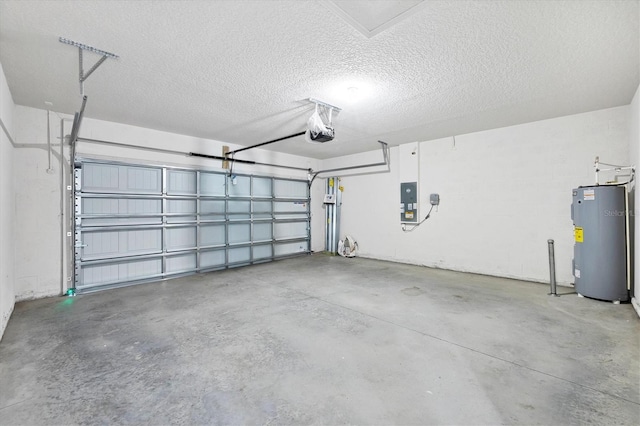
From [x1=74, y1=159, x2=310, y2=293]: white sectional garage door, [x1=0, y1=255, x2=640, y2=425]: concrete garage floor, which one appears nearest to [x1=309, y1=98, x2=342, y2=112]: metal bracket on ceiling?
[x1=0, y1=255, x2=640, y2=425]: concrete garage floor

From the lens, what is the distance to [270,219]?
650cm

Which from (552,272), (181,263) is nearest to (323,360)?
(552,272)

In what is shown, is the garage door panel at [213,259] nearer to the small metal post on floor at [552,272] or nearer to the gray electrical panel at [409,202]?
the gray electrical panel at [409,202]

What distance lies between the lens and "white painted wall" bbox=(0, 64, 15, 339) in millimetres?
2725

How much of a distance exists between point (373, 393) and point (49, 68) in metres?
4.11

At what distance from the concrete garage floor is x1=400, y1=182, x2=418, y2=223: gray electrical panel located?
230cm

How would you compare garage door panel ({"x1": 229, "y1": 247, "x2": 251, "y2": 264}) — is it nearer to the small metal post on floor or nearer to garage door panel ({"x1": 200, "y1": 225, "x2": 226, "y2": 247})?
garage door panel ({"x1": 200, "y1": 225, "x2": 226, "y2": 247})

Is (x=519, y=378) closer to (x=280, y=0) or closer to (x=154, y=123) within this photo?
(x=280, y=0)

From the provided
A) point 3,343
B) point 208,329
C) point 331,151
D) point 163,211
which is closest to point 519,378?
point 208,329

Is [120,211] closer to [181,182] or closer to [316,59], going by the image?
[181,182]

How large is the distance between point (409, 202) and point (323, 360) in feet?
14.5

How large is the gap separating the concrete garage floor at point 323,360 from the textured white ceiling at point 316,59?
2.56 metres

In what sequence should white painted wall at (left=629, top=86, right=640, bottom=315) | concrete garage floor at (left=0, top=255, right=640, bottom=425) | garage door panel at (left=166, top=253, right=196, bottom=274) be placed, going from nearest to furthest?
concrete garage floor at (left=0, top=255, right=640, bottom=425) → white painted wall at (left=629, top=86, right=640, bottom=315) → garage door panel at (left=166, top=253, right=196, bottom=274)

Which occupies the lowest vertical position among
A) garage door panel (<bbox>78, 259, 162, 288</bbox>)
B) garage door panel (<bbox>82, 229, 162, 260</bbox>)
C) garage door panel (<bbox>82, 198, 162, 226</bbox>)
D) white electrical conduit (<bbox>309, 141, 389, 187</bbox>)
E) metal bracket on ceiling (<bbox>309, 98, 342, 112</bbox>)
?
garage door panel (<bbox>78, 259, 162, 288</bbox>)
